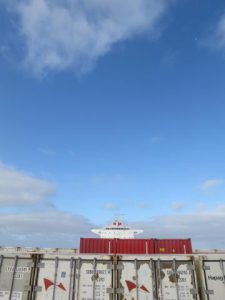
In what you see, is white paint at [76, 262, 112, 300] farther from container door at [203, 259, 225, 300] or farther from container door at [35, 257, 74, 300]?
container door at [203, 259, 225, 300]

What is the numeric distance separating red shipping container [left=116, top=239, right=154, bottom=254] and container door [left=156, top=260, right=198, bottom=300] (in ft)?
38.0

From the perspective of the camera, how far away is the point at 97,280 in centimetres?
974

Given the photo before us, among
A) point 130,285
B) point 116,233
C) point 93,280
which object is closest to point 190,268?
point 130,285

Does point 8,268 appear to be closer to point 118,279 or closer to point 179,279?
point 118,279

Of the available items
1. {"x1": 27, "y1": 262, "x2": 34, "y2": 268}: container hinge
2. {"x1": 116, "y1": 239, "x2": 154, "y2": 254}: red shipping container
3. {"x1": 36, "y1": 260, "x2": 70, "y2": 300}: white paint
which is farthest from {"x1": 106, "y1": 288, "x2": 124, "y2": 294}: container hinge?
{"x1": 116, "y1": 239, "x2": 154, "y2": 254}: red shipping container

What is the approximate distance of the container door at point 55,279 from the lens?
31.2 ft

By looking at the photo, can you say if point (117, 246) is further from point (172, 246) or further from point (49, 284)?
point (49, 284)

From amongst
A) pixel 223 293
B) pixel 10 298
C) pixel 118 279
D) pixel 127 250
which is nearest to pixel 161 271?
pixel 118 279

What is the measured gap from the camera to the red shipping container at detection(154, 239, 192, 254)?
70.6 ft

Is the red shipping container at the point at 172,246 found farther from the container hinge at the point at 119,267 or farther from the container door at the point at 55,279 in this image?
the container door at the point at 55,279

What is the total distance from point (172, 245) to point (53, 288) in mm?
14645

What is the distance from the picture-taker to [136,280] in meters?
9.73

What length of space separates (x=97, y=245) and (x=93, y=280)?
1243cm

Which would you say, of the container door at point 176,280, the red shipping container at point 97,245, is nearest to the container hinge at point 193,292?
the container door at point 176,280
